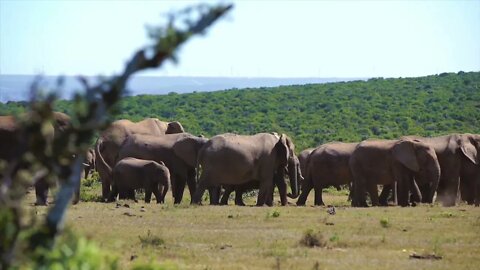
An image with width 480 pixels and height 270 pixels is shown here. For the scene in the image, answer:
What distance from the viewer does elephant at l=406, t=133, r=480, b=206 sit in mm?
26078

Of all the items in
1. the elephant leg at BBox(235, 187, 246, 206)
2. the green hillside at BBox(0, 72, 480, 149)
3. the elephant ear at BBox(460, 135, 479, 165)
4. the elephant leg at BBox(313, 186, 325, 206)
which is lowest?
the green hillside at BBox(0, 72, 480, 149)

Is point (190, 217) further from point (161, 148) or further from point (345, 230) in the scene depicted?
point (161, 148)

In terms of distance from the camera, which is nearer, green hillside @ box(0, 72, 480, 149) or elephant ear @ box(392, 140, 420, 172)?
elephant ear @ box(392, 140, 420, 172)

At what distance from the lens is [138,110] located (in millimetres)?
80375

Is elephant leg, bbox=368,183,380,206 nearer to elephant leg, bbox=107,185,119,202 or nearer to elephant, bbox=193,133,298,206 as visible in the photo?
elephant, bbox=193,133,298,206

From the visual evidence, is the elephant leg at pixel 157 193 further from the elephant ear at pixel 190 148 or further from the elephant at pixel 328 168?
the elephant at pixel 328 168

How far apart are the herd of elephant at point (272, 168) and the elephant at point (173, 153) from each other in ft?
0.09

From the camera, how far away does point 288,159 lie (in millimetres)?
26062

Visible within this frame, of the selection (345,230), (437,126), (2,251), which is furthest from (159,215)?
(437,126)

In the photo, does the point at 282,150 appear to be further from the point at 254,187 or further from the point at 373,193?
the point at 373,193

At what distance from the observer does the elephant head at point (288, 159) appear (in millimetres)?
25453

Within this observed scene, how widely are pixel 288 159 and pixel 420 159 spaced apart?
11.1 feet

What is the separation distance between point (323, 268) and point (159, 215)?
6756 mm

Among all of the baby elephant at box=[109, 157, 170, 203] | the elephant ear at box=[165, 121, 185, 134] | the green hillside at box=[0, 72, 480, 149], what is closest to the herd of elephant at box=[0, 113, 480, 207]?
the baby elephant at box=[109, 157, 170, 203]
